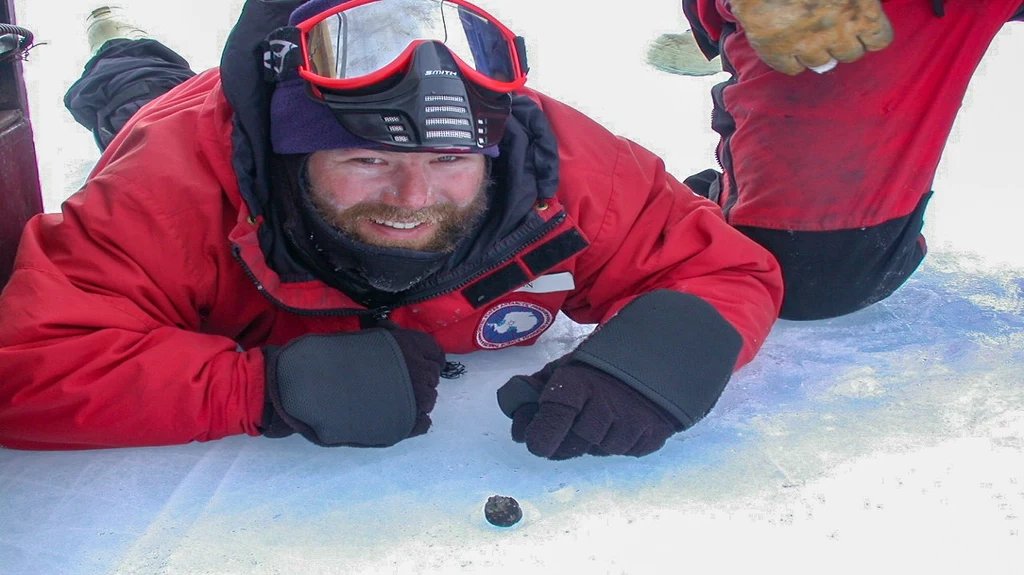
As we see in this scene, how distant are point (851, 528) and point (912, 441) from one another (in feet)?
1.00

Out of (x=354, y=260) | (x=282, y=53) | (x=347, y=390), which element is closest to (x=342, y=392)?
(x=347, y=390)

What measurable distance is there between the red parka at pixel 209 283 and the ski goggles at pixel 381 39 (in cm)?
23

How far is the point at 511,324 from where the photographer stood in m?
1.83

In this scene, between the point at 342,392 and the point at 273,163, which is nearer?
the point at 342,392

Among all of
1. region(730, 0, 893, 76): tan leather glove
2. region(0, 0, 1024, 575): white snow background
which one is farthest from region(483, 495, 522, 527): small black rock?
region(730, 0, 893, 76): tan leather glove

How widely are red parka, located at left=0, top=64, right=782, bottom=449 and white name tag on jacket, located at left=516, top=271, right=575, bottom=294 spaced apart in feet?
0.06

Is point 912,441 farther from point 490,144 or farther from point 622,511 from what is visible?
point 490,144

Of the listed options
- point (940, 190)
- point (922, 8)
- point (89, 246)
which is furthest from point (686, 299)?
point (940, 190)

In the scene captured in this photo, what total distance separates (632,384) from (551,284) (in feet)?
1.21

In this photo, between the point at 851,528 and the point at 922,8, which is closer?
the point at 851,528

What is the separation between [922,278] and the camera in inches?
87.4

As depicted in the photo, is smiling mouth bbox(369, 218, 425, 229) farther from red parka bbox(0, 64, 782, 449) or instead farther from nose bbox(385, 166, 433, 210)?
red parka bbox(0, 64, 782, 449)

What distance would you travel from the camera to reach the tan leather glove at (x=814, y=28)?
1754 mm

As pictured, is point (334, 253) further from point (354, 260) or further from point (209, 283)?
point (209, 283)
